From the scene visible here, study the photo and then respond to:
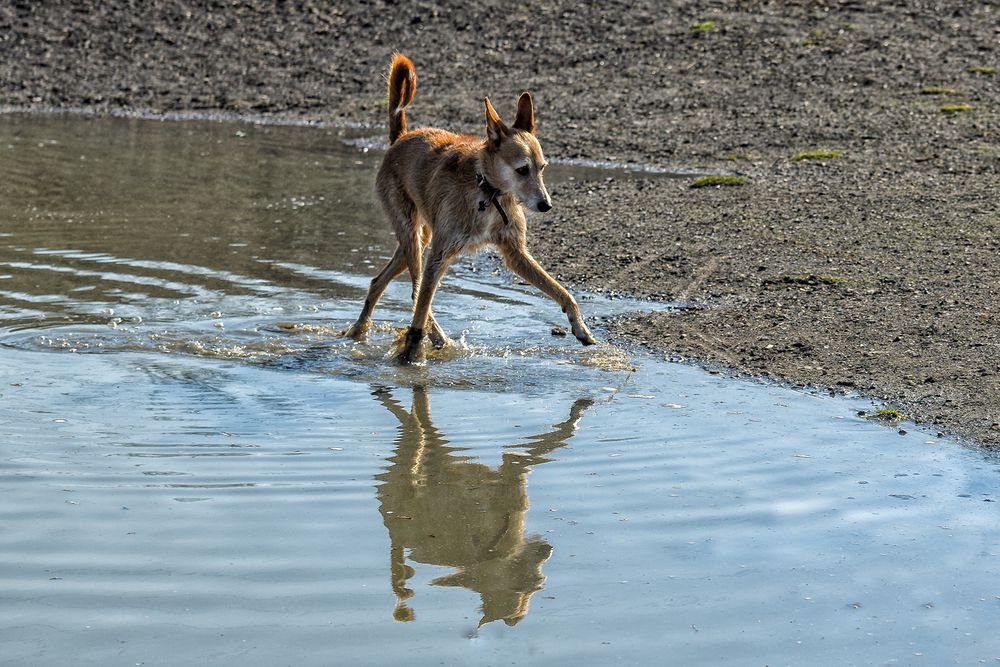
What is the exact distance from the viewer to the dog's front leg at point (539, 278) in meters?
8.02

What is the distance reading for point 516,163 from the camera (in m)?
7.75

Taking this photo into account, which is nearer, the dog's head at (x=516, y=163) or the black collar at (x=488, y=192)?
the dog's head at (x=516, y=163)

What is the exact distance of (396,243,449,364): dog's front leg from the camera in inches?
315

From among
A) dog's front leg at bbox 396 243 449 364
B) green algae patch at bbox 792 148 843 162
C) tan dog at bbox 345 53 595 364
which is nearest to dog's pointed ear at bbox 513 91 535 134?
tan dog at bbox 345 53 595 364

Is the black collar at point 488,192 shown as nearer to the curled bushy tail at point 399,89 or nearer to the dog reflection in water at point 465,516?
the curled bushy tail at point 399,89

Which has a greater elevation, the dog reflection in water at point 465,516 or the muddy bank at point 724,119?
the muddy bank at point 724,119

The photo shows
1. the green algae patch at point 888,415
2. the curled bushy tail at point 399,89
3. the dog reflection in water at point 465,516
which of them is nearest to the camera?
the dog reflection in water at point 465,516

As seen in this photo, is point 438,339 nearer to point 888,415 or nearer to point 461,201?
point 461,201

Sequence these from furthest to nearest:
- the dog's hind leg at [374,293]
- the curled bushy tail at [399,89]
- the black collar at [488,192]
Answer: the curled bushy tail at [399,89] < the dog's hind leg at [374,293] < the black collar at [488,192]

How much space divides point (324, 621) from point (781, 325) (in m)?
4.79

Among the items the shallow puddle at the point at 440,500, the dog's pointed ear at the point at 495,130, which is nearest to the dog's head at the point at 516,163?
the dog's pointed ear at the point at 495,130

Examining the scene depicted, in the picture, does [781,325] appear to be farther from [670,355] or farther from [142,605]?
[142,605]

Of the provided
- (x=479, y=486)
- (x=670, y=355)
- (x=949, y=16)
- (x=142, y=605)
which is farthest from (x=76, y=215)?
(x=949, y=16)

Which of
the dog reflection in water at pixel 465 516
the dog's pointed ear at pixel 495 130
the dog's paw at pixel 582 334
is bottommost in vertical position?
the dog reflection in water at pixel 465 516
